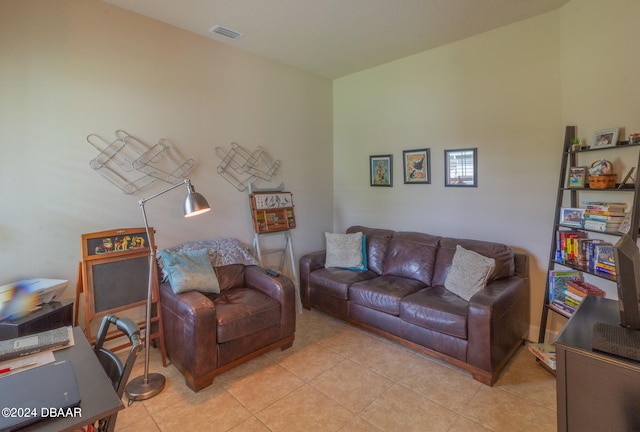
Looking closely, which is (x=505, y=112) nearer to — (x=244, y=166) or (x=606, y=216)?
(x=606, y=216)

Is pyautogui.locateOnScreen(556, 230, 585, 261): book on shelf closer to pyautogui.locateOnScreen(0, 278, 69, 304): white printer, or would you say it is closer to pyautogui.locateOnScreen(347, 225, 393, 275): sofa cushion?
pyautogui.locateOnScreen(347, 225, 393, 275): sofa cushion

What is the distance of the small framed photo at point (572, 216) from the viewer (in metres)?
2.53

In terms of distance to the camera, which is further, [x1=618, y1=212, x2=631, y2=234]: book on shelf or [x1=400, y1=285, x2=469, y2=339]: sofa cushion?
[x1=400, y1=285, x2=469, y2=339]: sofa cushion

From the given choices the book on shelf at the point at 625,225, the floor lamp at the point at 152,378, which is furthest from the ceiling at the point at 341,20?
the book on shelf at the point at 625,225

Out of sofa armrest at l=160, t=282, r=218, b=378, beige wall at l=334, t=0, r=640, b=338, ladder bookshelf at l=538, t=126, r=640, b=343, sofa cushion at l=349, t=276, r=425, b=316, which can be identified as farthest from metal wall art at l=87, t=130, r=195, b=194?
ladder bookshelf at l=538, t=126, r=640, b=343

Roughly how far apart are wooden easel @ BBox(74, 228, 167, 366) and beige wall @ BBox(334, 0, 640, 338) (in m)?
2.71

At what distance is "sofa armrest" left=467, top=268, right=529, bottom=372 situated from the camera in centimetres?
230

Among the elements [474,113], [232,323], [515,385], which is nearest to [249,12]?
[474,113]

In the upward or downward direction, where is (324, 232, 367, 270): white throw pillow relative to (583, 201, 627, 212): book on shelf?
downward

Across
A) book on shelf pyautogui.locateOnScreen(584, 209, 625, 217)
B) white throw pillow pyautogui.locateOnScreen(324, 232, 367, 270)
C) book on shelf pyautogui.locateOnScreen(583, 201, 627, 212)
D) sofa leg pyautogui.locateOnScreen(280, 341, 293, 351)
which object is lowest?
sofa leg pyautogui.locateOnScreen(280, 341, 293, 351)

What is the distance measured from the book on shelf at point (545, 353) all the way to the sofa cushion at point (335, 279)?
5.04 feet

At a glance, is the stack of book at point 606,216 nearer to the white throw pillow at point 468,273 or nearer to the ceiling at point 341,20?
the white throw pillow at point 468,273

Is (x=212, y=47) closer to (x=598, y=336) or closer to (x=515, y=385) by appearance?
(x=598, y=336)

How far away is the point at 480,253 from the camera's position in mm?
3029
